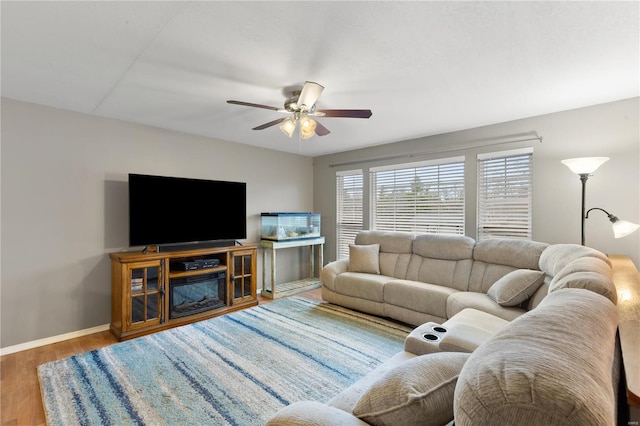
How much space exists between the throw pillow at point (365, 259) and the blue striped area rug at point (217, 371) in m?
0.72

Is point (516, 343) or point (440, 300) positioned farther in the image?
point (440, 300)

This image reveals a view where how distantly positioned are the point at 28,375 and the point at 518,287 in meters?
4.21

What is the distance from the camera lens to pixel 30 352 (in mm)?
2748

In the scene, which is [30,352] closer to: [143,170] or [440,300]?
[143,170]

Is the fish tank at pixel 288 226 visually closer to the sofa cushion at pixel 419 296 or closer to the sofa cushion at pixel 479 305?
the sofa cushion at pixel 419 296

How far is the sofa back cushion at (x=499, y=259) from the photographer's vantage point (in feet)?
9.70

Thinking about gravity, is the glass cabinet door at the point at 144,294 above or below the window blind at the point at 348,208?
below

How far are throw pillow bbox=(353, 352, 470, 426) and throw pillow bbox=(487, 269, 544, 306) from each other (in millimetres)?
2052

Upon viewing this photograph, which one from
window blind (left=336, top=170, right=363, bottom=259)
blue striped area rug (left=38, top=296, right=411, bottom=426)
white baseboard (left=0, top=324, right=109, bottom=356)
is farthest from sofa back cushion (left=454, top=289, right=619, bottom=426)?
window blind (left=336, top=170, right=363, bottom=259)

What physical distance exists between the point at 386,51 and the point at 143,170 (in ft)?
10.2

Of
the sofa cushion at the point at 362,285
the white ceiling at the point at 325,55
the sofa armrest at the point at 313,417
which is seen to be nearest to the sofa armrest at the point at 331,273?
the sofa cushion at the point at 362,285

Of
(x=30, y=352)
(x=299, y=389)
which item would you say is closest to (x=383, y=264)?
(x=299, y=389)

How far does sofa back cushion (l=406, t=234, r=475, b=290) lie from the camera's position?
3383 mm

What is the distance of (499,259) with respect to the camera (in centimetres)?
315
